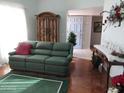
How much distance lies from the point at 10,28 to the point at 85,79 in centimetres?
324

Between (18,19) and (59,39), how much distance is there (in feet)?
6.44

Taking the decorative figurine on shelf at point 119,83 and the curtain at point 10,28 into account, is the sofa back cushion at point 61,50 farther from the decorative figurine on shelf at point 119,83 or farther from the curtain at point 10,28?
the decorative figurine on shelf at point 119,83

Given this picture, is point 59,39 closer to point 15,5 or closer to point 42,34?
point 42,34

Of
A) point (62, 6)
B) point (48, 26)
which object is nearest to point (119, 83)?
point (48, 26)

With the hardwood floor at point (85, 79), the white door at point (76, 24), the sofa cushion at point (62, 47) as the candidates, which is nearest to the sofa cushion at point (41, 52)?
the sofa cushion at point (62, 47)

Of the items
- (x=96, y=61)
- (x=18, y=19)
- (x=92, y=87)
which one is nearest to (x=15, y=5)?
(x=18, y=19)

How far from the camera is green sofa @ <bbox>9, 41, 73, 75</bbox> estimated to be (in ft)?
14.6

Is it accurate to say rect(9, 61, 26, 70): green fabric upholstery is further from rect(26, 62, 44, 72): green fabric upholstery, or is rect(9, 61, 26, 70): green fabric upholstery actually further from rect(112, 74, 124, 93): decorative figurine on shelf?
rect(112, 74, 124, 93): decorative figurine on shelf

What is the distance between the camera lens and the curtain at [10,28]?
5.33 m

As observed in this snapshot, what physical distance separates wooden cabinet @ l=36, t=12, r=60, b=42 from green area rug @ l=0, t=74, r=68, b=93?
2.60 meters

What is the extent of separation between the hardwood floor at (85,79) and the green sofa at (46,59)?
14.6 inches

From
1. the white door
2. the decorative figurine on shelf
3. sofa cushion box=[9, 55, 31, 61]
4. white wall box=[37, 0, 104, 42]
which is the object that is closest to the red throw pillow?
sofa cushion box=[9, 55, 31, 61]

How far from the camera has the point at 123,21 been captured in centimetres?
371

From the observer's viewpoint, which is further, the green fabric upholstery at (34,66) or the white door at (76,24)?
the white door at (76,24)
